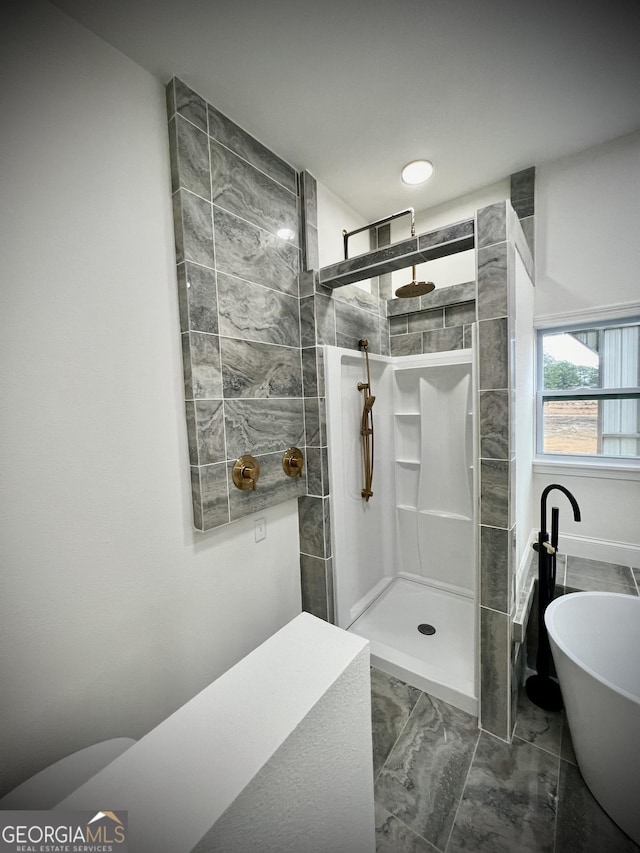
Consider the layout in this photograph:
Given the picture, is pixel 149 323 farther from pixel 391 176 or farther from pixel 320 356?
pixel 391 176

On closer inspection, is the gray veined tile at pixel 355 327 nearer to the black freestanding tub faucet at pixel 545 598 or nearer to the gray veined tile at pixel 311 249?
the gray veined tile at pixel 311 249

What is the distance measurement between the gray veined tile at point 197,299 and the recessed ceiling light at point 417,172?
1343mm

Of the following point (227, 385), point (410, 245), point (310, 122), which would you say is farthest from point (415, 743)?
point (310, 122)

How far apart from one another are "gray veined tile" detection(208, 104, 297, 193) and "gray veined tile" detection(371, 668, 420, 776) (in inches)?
106

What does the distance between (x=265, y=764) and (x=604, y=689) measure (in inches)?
46.9

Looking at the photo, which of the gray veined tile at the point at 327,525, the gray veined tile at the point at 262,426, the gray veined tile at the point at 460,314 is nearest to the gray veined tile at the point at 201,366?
the gray veined tile at the point at 262,426

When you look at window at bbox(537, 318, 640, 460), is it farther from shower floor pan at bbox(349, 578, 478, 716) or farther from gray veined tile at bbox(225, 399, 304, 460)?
gray veined tile at bbox(225, 399, 304, 460)

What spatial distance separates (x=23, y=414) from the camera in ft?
3.14

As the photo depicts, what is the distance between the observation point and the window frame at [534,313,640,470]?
6.38 feet

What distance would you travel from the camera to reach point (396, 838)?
115 centimetres

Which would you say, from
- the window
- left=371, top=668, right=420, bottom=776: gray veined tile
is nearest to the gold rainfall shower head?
the window

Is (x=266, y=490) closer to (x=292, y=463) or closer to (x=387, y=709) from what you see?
(x=292, y=463)

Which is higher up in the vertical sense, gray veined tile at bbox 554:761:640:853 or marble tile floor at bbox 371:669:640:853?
gray veined tile at bbox 554:761:640:853

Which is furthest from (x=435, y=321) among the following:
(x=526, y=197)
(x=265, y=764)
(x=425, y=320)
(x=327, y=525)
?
(x=265, y=764)
